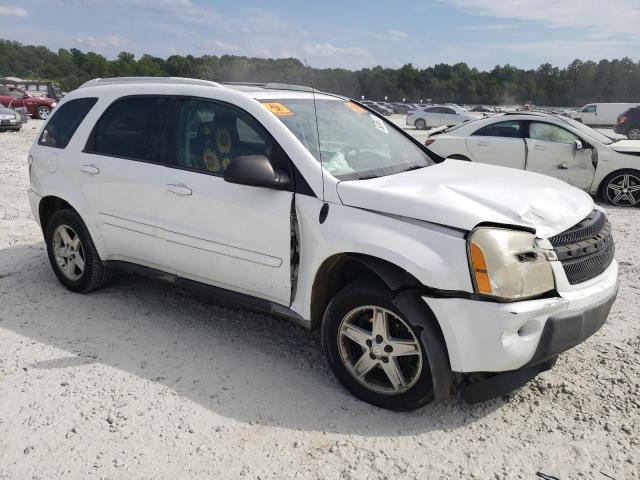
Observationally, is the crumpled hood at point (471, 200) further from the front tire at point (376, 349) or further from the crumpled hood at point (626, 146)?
the crumpled hood at point (626, 146)

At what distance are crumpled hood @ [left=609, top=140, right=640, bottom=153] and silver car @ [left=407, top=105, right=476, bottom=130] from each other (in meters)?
23.0

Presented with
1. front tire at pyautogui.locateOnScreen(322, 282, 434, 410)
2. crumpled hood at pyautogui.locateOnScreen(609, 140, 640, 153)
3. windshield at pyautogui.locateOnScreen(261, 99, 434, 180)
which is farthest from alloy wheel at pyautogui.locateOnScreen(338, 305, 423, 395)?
crumpled hood at pyautogui.locateOnScreen(609, 140, 640, 153)

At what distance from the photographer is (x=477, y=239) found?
2.82m

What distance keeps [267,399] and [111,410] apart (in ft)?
2.87

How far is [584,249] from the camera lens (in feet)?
10.2

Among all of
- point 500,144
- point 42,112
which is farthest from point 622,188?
point 42,112

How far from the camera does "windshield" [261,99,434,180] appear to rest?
11.7 feet

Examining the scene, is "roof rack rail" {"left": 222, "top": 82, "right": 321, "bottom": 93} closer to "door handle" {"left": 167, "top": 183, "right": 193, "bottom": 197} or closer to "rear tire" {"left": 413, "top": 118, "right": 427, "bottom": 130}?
"door handle" {"left": 167, "top": 183, "right": 193, "bottom": 197}

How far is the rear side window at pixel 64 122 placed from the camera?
4785 millimetres

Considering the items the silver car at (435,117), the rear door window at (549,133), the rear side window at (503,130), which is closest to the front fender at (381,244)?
the rear door window at (549,133)

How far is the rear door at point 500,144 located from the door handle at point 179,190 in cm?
727

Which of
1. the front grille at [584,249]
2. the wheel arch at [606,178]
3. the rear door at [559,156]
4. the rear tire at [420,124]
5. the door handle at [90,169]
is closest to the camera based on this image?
the front grille at [584,249]

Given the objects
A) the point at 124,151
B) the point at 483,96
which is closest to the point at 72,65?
the point at 483,96

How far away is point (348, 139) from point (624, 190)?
7.02 metres
